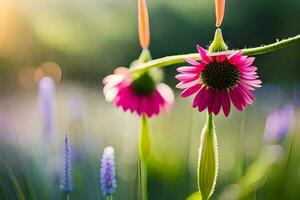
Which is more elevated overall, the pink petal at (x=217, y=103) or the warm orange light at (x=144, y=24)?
the warm orange light at (x=144, y=24)

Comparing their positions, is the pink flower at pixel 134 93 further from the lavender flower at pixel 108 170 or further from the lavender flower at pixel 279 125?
the lavender flower at pixel 279 125

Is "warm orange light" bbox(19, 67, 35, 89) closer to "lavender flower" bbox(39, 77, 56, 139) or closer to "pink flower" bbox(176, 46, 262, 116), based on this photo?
"lavender flower" bbox(39, 77, 56, 139)

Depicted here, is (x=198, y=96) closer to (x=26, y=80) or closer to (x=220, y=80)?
(x=220, y=80)

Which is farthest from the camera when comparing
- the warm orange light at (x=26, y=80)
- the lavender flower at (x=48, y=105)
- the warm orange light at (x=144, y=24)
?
the warm orange light at (x=26, y=80)

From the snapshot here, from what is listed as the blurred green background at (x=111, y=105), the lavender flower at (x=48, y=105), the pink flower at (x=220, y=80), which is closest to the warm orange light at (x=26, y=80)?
the blurred green background at (x=111, y=105)

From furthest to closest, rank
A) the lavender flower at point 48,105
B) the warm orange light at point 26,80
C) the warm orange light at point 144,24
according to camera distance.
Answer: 1. the warm orange light at point 26,80
2. the lavender flower at point 48,105
3. the warm orange light at point 144,24

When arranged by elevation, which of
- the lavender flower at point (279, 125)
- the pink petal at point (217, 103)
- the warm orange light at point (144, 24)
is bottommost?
the lavender flower at point (279, 125)
